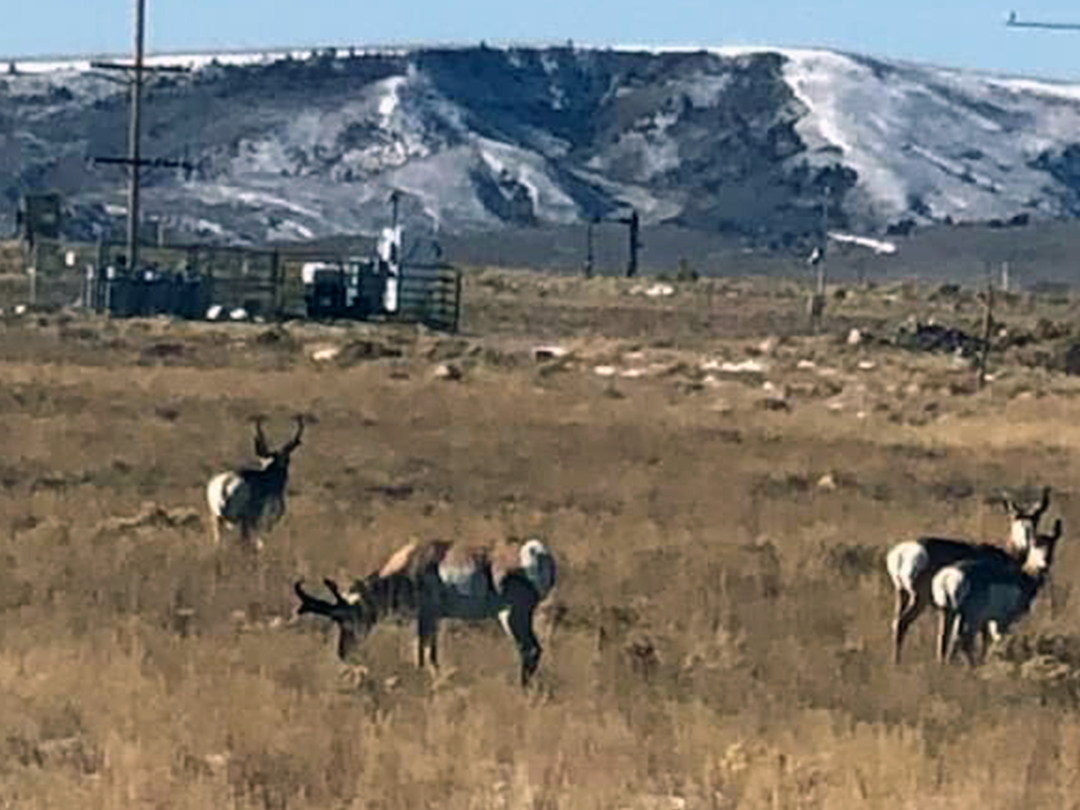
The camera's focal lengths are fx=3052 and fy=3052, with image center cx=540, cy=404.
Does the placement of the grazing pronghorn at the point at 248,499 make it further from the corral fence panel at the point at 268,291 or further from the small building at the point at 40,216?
the small building at the point at 40,216

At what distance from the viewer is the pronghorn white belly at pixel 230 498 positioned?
23812mm

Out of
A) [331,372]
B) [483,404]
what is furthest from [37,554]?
[331,372]

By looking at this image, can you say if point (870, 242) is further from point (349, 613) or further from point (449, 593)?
point (449, 593)

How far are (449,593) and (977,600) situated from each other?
11.5 feet

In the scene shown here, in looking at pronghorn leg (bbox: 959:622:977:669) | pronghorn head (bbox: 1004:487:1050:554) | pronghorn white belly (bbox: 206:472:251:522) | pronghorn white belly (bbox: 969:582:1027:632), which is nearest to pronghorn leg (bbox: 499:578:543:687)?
pronghorn leg (bbox: 959:622:977:669)

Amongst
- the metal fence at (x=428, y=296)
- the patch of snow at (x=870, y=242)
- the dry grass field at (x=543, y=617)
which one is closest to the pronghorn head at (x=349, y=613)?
the dry grass field at (x=543, y=617)

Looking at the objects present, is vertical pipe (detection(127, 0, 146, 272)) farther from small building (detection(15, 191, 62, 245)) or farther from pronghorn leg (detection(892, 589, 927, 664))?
pronghorn leg (detection(892, 589, 927, 664))

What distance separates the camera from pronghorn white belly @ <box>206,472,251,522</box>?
23812mm

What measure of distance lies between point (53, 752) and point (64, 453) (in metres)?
20.0

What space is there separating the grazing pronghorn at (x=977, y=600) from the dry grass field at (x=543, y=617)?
10.1 inches

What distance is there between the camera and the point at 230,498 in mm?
23828

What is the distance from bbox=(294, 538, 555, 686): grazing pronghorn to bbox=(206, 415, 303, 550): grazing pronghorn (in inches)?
236

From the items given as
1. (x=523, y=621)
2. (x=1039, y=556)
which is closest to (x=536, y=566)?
(x=523, y=621)

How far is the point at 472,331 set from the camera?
267ft
